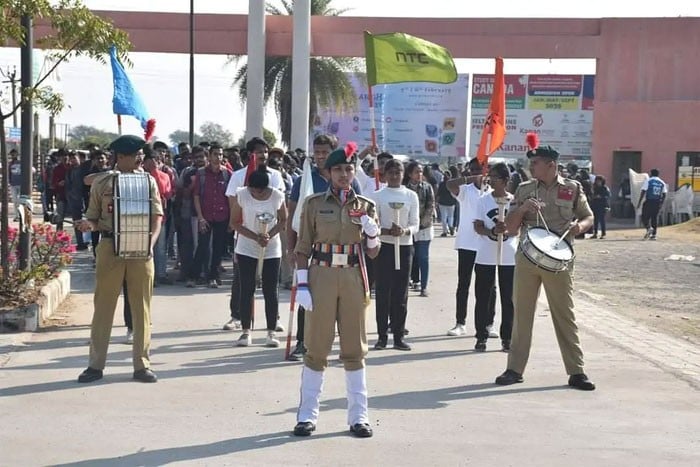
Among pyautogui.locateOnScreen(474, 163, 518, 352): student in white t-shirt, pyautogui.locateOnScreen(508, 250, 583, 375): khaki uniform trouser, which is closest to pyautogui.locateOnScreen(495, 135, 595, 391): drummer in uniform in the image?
pyautogui.locateOnScreen(508, 250, 583, 375): khaki uniform trouser

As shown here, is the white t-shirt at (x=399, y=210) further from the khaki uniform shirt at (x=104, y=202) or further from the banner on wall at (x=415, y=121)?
the banner on wall at (x=415, y=121)

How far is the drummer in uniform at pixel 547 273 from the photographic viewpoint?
9.38 m

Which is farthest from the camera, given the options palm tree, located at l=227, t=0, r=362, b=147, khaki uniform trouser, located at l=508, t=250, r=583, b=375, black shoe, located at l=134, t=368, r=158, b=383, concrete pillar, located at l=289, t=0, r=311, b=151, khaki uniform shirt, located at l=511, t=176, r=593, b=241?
palm tree, located at l=227, t=0, r=362, b=147

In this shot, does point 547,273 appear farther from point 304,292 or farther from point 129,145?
point 129,145

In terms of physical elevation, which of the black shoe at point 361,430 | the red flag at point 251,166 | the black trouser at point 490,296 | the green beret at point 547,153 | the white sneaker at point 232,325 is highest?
the green beret at point 547,153

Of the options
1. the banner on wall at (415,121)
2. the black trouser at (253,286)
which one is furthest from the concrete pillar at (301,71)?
the banner on wall at (415,121)

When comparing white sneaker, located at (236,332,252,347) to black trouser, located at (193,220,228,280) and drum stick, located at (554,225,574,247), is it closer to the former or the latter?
drum stick, located at (554,225,574,247)

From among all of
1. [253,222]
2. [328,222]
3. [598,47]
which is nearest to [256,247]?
[253,222]

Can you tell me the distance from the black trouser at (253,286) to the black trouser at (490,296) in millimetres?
2059

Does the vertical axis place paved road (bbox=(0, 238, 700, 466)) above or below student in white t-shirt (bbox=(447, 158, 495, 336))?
below

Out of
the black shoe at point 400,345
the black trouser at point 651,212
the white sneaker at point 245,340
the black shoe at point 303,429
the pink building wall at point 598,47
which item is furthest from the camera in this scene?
the pink building wall at point 598,47

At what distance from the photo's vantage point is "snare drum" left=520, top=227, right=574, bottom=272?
914 centimetres

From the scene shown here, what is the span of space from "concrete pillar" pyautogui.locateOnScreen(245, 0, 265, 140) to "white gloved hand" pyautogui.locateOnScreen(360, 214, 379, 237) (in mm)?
18757

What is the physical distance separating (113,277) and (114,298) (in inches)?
7.6
